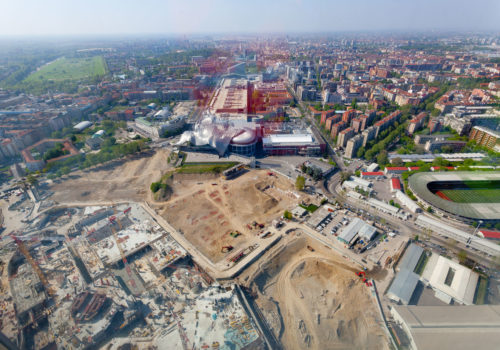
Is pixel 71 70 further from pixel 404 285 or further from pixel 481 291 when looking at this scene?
pixel 481 291

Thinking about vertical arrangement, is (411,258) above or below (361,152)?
below

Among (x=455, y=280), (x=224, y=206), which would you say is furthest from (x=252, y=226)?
(x=455, y=280)

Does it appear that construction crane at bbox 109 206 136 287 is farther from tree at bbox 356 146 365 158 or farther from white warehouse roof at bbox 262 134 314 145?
tree at bbox 356 146 365 158

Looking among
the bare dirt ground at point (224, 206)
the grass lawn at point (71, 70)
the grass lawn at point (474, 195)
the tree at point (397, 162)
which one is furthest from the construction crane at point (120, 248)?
the grass lawn at point (71, 70)

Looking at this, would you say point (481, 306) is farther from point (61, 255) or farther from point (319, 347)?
point (61, 255)

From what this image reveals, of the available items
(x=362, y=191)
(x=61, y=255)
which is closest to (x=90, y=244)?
(x=61, y=255)

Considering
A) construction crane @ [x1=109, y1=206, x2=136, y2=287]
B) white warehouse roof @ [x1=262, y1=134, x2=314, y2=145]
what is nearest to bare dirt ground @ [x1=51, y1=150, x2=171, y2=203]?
construction crane @ [x1=109, y1=206, x2=136, y2=287]

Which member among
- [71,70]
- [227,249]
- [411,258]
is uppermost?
[71,70]
